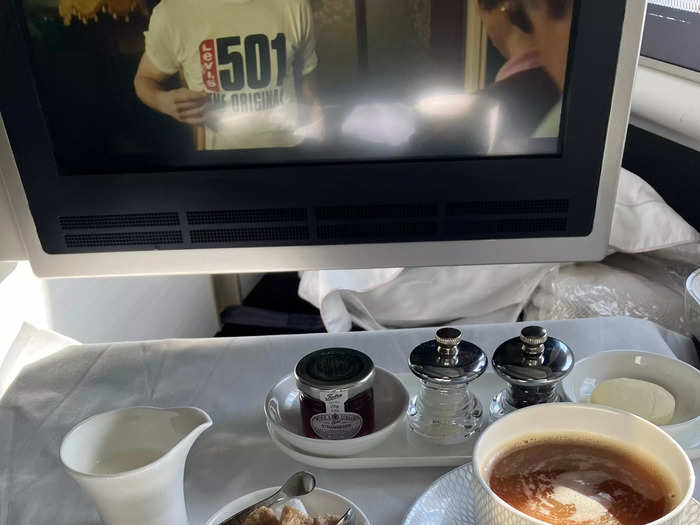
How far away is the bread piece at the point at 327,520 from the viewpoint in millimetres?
400

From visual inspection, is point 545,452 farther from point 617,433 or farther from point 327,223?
point 327,223

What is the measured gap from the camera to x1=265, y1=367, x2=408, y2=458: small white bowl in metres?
0.48

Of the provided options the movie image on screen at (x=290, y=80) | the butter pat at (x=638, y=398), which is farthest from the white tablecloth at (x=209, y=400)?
the movie image on screen at (x=290, y=80)

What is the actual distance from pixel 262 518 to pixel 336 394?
0.11 m

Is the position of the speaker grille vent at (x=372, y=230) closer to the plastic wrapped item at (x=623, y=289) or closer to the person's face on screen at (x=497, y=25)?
the person's face on screen at (x=497, y=25)

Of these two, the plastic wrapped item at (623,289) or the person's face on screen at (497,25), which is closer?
the person's face on screen at (497,25)

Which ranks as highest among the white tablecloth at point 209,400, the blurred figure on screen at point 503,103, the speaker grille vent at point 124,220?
the blurred figure on screen at point 503,103

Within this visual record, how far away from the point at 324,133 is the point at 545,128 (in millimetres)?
150

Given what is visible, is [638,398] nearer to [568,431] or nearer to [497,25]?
[568,431]

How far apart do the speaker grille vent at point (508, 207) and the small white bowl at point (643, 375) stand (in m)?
0.15

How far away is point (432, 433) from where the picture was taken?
1.65ft

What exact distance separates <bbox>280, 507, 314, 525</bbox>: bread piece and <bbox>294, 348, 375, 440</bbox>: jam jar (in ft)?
0.30

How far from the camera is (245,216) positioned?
0.49 m

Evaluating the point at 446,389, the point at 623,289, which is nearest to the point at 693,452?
the point at 446,389
